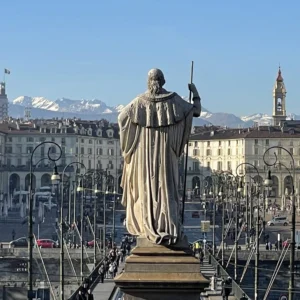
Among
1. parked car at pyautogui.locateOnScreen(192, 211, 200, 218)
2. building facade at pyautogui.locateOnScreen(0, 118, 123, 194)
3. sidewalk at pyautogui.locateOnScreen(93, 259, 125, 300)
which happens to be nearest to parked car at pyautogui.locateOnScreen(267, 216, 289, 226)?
parked car at pyautogui.locateOnScreen(192, 211, 200, 218)

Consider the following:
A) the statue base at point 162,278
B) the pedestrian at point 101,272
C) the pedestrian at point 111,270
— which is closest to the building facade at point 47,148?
the pedestrian at point 111,270

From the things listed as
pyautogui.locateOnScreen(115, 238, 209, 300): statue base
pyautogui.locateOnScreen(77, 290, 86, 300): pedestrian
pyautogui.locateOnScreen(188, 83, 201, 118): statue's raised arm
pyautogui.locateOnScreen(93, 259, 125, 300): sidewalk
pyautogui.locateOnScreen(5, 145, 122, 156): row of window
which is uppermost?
pyautogui.locateOnScreen(5, 145, 122, 156): row of window

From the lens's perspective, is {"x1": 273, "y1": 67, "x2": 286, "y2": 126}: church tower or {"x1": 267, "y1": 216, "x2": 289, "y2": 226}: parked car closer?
{"x1": 267, "y1": 216, "x2": 289, "y2": 226}: parked car

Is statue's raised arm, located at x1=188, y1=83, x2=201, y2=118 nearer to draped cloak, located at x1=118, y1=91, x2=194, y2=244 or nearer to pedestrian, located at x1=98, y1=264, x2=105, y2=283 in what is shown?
draped cloak, located at x1=118, y1=91, x2=194, y2=244

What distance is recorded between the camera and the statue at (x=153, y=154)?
12961 mm

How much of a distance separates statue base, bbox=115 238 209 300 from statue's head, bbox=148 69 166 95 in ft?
5.73

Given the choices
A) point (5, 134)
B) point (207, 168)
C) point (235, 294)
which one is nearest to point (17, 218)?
point (5, 134)

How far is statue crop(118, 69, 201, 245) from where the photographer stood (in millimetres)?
12961

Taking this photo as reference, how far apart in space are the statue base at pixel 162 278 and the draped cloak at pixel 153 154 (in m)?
0.45

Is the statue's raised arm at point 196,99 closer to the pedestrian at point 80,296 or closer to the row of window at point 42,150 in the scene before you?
the pedestrian at point 80,296

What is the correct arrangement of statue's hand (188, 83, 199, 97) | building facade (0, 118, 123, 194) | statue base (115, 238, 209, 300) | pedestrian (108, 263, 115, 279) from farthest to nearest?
1. building facade (0, 118, 123, 194)
2. pedestrian (108, 263, 115, 279)
3. statue's hand (188, 83, 199, 97)
4. statue base (115, 238, 209, 300)

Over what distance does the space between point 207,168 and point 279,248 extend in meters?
116

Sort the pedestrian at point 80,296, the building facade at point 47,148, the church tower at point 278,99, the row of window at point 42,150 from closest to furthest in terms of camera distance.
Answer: the pedestrian at point 80,296 < the building facade at point 47,148 < the row of window at point 42,150 < the church tower at point 278,99

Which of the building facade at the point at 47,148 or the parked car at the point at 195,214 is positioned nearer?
the parked car at the point at 195,214
